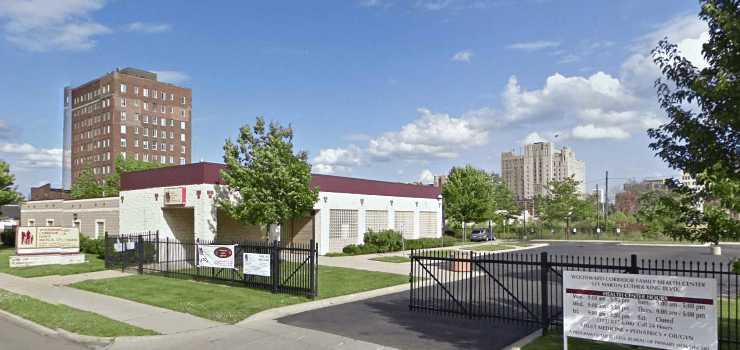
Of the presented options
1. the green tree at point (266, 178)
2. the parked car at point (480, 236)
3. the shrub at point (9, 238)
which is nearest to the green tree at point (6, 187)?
the shrub at point (9, 238)

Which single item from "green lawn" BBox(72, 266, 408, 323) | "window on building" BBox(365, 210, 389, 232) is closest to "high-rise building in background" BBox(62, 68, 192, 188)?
"window on building" BBox(365, 210, 389, 232)

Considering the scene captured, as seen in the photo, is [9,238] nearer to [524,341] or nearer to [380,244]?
[380,244]

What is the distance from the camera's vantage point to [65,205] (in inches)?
1580

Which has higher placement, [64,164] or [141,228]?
[64,164]

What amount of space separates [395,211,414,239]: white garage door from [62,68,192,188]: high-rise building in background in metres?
80.5

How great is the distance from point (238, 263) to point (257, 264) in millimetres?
1822

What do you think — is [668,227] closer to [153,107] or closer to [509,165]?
[153,107]

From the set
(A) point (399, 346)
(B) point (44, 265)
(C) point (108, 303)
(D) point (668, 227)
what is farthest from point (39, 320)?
(B) point (44, 265)

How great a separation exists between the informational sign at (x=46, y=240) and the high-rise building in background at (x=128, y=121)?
84.0 m

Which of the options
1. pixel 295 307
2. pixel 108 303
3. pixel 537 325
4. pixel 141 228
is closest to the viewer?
pixel 537 325

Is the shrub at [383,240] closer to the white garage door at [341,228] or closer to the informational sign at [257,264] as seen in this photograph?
the white garage door at [341,228]

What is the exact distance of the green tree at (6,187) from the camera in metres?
38.4

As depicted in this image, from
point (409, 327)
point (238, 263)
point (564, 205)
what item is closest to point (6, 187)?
point (238, 263)

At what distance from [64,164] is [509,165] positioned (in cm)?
11381
